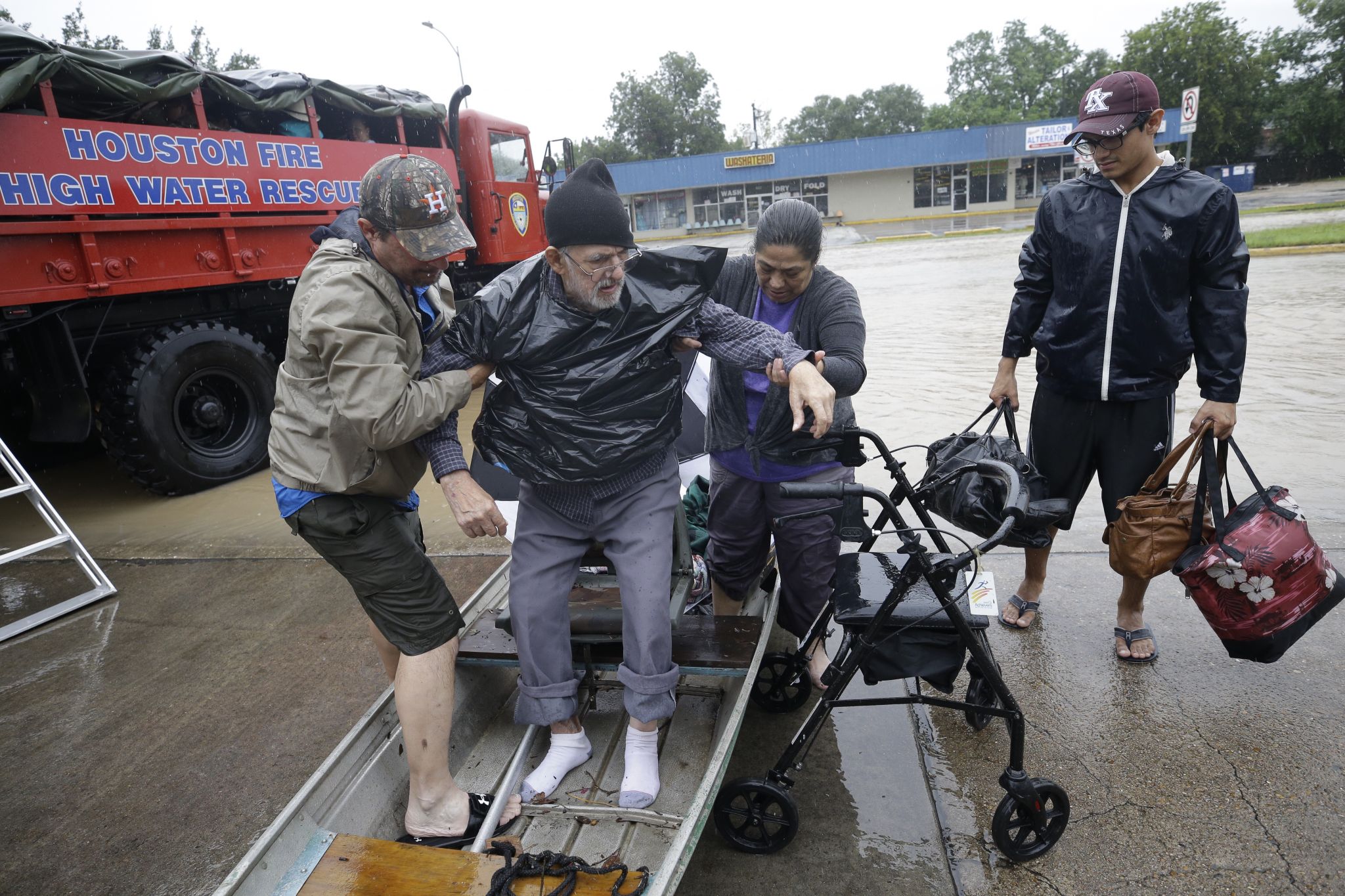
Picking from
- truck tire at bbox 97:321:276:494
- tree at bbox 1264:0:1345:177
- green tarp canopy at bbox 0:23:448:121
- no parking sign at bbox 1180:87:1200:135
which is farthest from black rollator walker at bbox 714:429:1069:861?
tree at bbox 1264:0:1345:177

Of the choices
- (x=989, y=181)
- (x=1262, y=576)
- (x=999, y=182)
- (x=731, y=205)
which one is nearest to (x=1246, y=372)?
(x=1262, y=576)

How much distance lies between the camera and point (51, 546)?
15.0 ft

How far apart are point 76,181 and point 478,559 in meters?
3.83

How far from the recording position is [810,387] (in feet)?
7.54

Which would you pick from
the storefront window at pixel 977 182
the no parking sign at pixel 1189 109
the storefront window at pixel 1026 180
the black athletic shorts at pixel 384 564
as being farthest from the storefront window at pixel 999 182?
the black athletic shorts at pixel 384 564

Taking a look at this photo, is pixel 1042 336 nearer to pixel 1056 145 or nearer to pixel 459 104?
pixel 459 104

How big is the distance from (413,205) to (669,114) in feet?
191

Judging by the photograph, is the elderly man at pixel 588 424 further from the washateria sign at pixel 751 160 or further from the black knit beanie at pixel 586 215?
the washateria sign at pixel 751 160

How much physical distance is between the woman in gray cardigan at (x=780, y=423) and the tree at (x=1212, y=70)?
4520 centimetres

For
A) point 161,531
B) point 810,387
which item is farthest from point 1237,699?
point 161,531

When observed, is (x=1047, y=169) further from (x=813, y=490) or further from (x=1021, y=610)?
(x=813, y=490)

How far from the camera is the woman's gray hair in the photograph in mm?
2551

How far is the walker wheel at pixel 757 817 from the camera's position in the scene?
91.4 inches

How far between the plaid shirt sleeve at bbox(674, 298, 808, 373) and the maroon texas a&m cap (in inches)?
54.4
